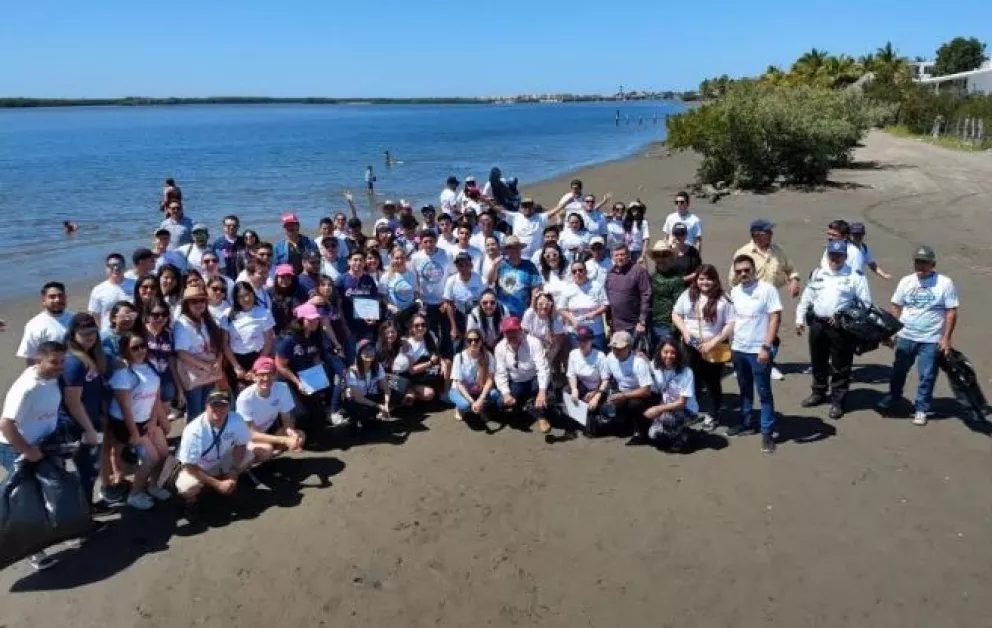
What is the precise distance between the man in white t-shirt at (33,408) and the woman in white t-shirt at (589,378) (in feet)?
14.5

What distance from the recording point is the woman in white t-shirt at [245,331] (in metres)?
7.06

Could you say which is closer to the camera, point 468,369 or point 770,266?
point 468,369

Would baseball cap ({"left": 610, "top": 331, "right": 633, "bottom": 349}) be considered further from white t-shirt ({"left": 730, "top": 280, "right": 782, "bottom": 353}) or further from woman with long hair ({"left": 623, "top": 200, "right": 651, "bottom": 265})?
woman with long hair ({"left": 623, "top": 200, "right": 651, "bottom": 265})

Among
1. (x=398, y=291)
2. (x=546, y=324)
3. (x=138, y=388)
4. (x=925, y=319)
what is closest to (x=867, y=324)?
(x=925, y=319)

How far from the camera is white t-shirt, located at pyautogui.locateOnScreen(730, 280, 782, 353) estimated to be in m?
6.79

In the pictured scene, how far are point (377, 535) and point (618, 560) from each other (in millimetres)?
1881

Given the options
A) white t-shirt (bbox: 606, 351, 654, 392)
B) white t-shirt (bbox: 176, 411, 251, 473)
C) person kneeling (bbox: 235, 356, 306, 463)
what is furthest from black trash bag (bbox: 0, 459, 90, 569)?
white t-shirt (bbox: 606, 351, 654, 392)

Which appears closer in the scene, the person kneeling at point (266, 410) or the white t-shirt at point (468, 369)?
the person kneeling at point (266, 410)

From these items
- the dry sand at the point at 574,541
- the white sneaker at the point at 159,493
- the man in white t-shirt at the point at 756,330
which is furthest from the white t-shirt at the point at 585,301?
the white sneaker at the point at 159,493

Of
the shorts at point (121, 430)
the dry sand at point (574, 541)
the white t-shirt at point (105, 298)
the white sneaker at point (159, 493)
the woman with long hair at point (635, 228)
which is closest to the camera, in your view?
the dry sand at point (574, 541)

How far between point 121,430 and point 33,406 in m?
0.96

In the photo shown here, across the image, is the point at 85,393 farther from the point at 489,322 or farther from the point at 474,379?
the point at 489,322

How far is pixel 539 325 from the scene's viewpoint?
771 centimetres

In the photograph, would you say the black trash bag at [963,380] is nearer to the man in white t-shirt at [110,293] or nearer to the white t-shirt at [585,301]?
the white t-shirt at [585,301]
